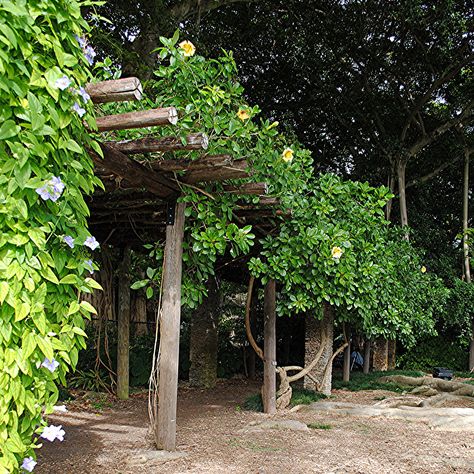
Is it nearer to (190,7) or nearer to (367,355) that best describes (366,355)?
(367,355)

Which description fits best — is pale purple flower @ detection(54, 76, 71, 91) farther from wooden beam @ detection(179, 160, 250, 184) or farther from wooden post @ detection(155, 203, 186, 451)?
wooden post @ detection(155, 203, 186, 451)

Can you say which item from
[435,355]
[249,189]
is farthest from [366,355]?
[249,189]

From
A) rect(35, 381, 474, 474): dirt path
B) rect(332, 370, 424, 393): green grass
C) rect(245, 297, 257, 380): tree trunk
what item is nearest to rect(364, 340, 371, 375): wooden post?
rect(332, 370, 424, 393): green grass

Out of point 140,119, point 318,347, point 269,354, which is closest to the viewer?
point 140,119

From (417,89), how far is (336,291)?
8458 millimetres

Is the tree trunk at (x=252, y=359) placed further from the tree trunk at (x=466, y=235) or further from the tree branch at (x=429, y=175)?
the tree trunk at (x=466, y=235)

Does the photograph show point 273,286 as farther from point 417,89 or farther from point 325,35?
point 417,89

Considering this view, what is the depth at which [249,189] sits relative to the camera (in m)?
4.52

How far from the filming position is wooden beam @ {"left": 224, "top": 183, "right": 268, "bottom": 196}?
4465 millimetres

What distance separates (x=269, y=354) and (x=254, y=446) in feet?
6.11

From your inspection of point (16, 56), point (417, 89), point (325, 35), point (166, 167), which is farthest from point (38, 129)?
point (417, 89)

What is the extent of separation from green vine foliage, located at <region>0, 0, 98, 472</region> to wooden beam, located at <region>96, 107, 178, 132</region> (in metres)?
0.83

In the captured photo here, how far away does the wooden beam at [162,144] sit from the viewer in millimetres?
3572

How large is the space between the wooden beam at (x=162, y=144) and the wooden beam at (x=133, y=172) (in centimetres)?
8
